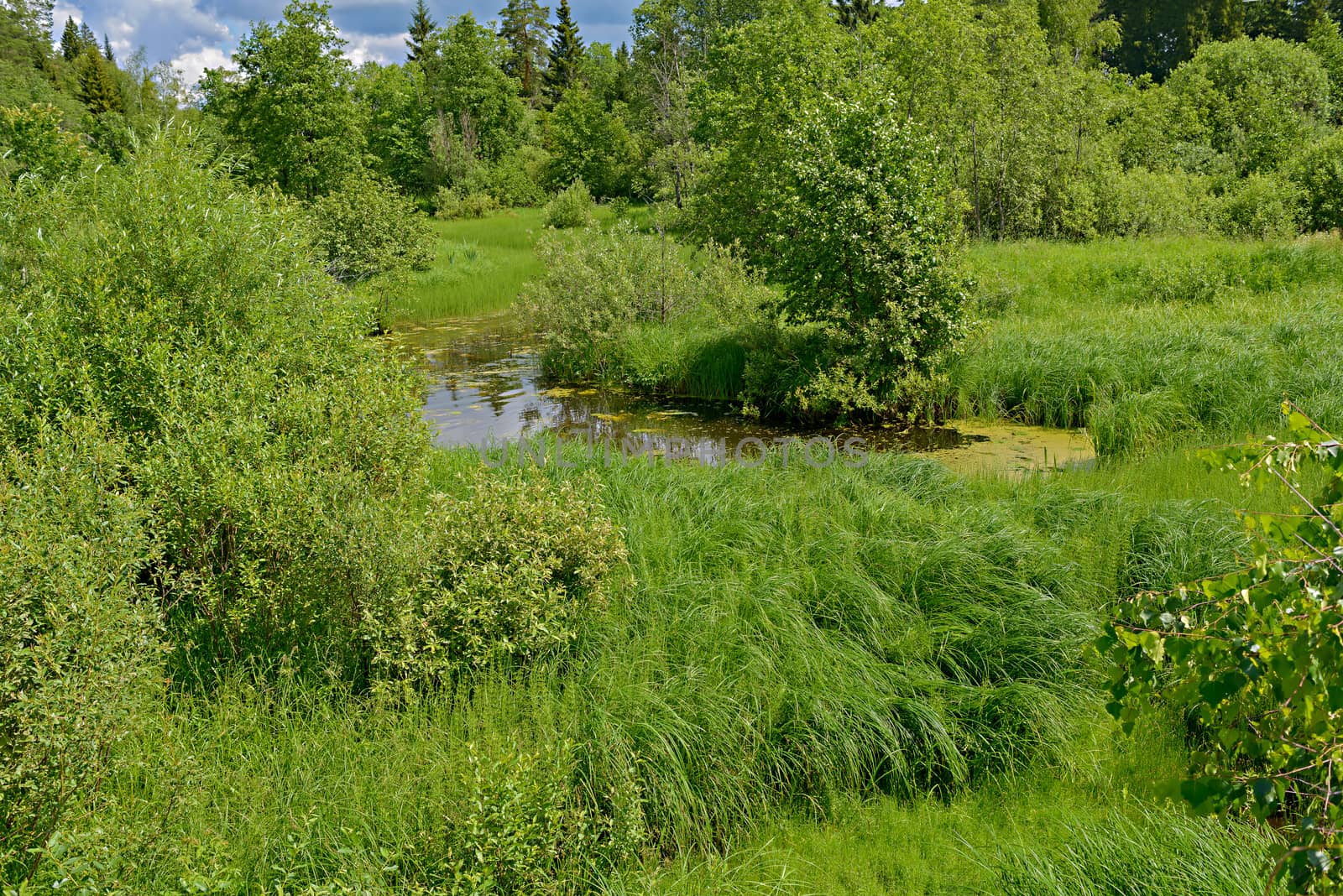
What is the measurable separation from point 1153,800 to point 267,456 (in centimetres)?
525

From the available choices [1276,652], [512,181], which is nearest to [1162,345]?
[1276,652]

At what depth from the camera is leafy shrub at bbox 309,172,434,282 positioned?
20.0 metres

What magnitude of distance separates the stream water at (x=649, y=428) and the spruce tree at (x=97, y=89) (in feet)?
194

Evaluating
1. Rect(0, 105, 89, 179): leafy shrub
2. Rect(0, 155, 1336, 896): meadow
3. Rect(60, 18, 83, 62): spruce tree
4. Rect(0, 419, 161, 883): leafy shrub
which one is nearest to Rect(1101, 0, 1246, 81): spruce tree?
Result: Rect(0, 105, 89, 179): leafy shrub

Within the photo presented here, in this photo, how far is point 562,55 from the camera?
7475cm

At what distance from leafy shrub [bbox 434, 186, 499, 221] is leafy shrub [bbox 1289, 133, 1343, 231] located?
3419cm

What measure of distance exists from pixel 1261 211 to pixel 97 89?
231ft

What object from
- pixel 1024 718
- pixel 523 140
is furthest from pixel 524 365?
pixel 523 140

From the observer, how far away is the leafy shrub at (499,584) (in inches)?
193

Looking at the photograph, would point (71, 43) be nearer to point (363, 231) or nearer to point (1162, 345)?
point (363, 231)

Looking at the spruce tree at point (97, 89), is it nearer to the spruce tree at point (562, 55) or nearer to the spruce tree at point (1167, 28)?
the spruce tree at point (562, 55)

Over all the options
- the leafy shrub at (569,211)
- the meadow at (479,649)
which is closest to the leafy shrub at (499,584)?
the meadow at (479,649)

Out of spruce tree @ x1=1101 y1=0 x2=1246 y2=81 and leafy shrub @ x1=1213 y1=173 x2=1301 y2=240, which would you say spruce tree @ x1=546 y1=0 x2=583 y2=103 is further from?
leafy shrub @ x1=1213 y1=173 x2=1301 y2=240

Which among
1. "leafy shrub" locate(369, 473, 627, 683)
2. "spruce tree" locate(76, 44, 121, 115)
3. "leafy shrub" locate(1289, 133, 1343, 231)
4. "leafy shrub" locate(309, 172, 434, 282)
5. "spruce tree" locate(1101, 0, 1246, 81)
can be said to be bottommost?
"leafy shrub" locate(369, 473, 627, 683)
